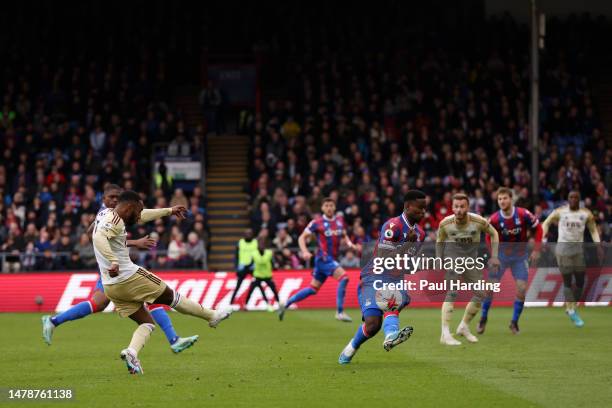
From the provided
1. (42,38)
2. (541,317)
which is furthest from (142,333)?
(42,38)

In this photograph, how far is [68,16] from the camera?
39.3 meters

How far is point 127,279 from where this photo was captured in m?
12.2

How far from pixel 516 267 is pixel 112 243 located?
7991 millimetres

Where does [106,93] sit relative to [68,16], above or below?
below

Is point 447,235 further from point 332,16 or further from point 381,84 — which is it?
point 332,16

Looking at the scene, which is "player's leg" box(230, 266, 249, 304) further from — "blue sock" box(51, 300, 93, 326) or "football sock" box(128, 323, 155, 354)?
"football sock" box(128, 323, 155, 354)

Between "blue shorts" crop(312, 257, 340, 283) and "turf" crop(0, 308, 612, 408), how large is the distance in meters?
2.13

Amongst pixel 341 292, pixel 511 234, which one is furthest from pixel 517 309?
pixel 341 292

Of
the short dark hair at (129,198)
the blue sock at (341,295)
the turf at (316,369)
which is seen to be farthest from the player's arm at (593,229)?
the short dark hair at (129,198)

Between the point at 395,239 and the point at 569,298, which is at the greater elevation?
the point at 395,239

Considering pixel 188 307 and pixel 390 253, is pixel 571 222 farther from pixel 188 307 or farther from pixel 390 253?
pixel 188 307

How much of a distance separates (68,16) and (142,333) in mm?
29000

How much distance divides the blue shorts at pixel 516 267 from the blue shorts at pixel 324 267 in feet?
14.4

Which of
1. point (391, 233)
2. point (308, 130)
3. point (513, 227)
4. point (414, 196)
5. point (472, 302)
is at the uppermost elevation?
point (308, 130)
